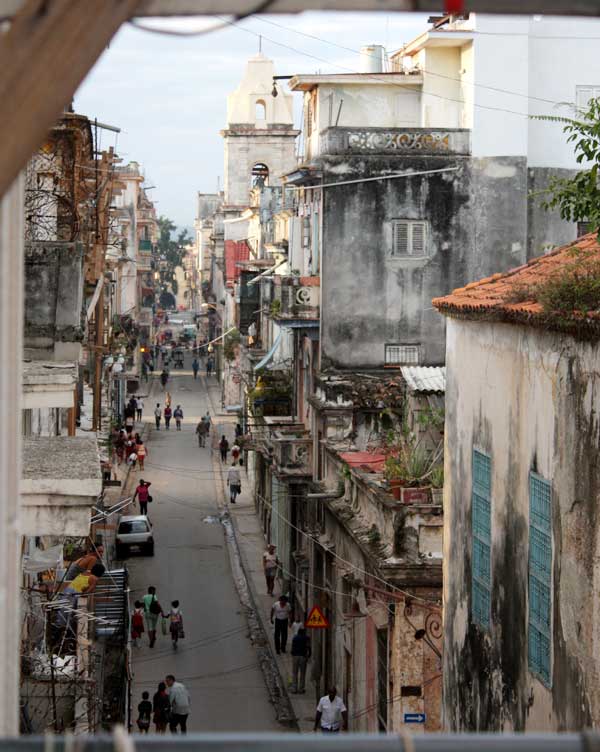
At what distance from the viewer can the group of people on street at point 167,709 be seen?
23156 mm

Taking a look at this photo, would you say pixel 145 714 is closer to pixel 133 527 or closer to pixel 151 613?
pixel 151 613

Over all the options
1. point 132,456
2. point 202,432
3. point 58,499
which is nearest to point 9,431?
point 58,499

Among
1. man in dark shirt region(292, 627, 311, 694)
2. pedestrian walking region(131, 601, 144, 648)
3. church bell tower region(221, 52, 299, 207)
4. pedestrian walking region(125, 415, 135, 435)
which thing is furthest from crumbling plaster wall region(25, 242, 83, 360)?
church bell tower region(221, 52, 299, 207)

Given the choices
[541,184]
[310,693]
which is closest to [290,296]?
[541,184]

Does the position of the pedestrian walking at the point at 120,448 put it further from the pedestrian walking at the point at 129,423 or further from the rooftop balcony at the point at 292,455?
the rooftop balcony at the point at 292,455

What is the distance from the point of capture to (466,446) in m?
14.7

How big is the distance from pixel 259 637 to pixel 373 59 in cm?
1512

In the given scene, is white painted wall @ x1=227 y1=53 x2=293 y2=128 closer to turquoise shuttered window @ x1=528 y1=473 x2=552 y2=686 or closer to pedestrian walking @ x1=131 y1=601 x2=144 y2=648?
pedestrian walking @ x1=131 y1=601 x2=144 y2=648

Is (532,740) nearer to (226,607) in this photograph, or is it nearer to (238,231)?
(226,607)

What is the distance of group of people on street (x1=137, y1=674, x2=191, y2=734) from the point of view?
23.2m

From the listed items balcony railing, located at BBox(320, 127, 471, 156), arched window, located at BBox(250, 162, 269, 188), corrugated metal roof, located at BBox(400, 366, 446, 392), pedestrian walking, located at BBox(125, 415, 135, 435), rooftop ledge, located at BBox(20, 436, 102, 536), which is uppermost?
arched window, located at BBox(250, 162, 269, 188)

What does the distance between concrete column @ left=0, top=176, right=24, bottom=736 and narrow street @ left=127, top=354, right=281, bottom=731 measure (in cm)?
2054

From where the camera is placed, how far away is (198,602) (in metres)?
34.3

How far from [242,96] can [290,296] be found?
42966 mm
